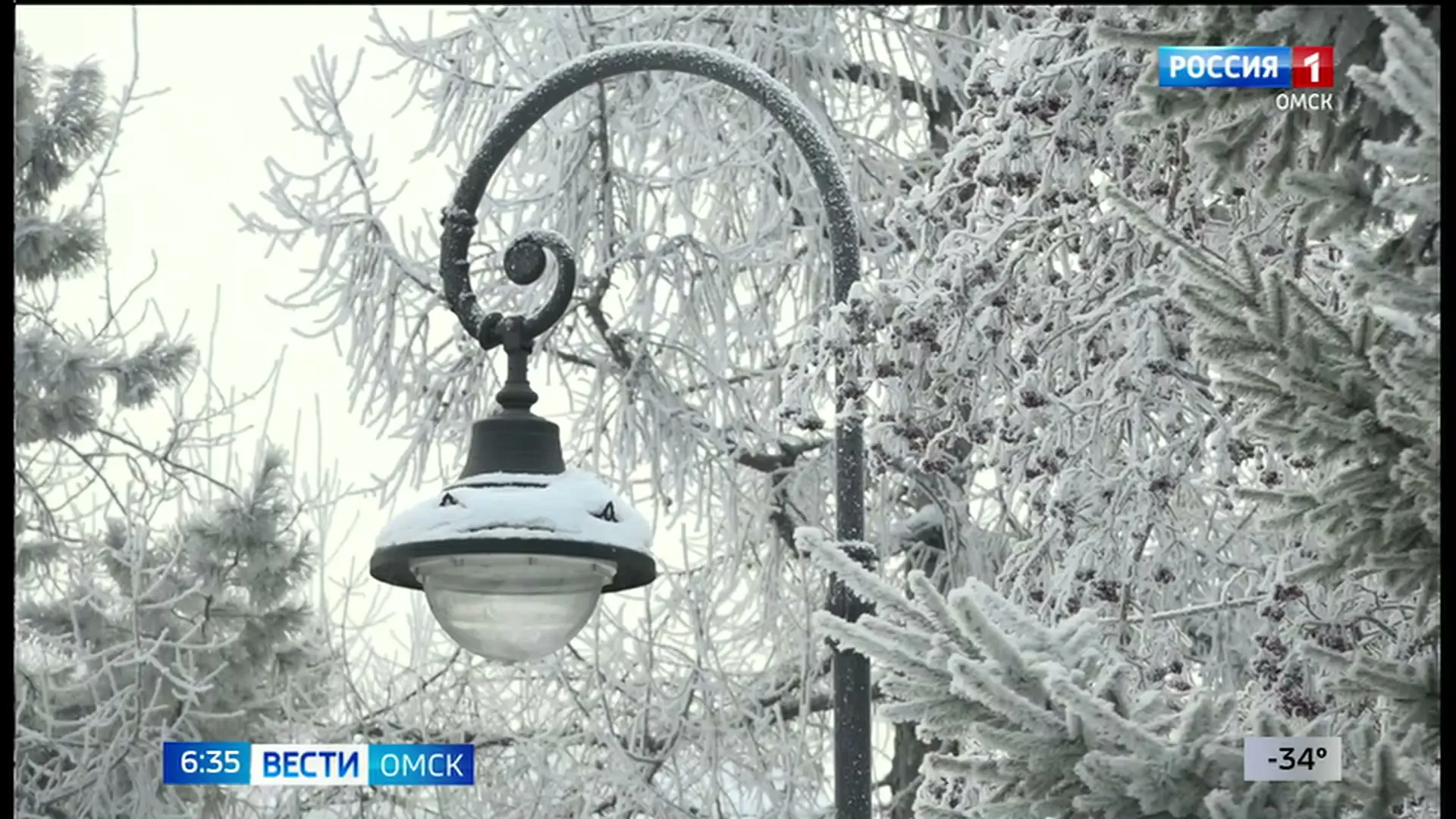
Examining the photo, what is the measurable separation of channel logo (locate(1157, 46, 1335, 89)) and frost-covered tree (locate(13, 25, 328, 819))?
149 inches

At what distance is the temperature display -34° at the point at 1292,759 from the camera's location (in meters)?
2.73

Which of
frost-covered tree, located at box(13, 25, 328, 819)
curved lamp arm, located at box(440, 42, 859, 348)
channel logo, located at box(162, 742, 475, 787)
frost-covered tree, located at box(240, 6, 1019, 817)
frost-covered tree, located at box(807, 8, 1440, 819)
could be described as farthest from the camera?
frost-covered tree, located at box(240, 6, 1019, 817)

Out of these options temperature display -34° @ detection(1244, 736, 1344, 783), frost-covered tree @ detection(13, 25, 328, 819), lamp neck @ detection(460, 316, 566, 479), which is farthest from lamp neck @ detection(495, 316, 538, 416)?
frost-covered tree @ detection(13, 25, 328, 819)

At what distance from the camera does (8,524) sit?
3389 mm

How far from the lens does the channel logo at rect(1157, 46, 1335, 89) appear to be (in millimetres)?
3191

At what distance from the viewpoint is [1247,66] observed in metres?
3.22

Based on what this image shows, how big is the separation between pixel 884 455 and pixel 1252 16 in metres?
2.03

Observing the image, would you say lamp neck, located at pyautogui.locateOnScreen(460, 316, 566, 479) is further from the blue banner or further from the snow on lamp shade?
the blue banner

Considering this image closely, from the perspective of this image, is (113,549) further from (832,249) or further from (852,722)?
(852,722)

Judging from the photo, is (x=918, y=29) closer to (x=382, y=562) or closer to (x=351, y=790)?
(x=351, y=790)

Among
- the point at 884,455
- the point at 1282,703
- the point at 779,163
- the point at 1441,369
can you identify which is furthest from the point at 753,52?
the point at 1441,369

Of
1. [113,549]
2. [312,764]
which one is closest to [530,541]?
[312,764]

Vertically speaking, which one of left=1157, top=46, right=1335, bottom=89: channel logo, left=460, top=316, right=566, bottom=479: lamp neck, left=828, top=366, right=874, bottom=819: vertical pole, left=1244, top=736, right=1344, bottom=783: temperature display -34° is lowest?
left=1244, top=736, right=1344, bottom=783: temperature display -34°

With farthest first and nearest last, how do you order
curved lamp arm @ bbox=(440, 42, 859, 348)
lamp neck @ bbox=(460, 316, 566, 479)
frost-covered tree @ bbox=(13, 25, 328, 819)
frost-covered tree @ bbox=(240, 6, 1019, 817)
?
frost-covered tree @ bbox=(240, 6, 1019, 817) → frost-covered tree @ bbox=(13, 25, 328, 819) → curved lamp arm @ bbox=(440, 42, 859, 348) → lamp neck @ bbox=(460, 316, 566, 479)
